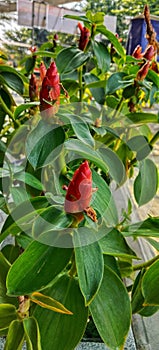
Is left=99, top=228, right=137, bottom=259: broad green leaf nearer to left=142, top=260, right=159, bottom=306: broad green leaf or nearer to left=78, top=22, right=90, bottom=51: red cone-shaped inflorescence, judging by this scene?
left=142, top=260, right=159, bottom=306: broad green leaf

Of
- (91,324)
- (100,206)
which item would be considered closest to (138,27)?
(91,324)

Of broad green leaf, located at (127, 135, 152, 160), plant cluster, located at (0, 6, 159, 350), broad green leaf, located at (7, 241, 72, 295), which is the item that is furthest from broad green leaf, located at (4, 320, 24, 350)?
broad green leaf, located at (127, 135, 152, 160)

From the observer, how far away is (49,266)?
35cm

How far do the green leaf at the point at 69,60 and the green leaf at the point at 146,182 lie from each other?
0.19 m

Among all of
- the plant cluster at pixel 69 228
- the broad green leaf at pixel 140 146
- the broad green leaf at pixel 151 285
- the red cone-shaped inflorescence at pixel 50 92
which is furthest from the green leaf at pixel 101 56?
the broad green leaf at pixel 151 285

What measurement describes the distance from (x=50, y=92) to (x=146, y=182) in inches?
10.6

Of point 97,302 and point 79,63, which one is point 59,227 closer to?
point 97,302

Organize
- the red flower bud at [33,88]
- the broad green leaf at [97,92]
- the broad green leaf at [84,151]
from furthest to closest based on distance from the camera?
the broad green leaf at [97,92] → the red flower bud at [33,88] → the broad green leaf at [84,151]

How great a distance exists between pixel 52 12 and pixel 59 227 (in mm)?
2223

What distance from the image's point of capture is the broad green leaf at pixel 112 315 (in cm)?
40

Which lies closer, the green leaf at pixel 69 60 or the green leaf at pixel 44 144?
the green leaf at pixel 44 144

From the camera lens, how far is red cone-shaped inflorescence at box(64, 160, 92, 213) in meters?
0.33

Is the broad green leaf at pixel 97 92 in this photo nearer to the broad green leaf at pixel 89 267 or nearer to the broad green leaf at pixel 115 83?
the broad green leaf at pixel 115 83

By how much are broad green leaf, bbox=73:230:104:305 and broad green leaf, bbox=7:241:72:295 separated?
0.05 ft
